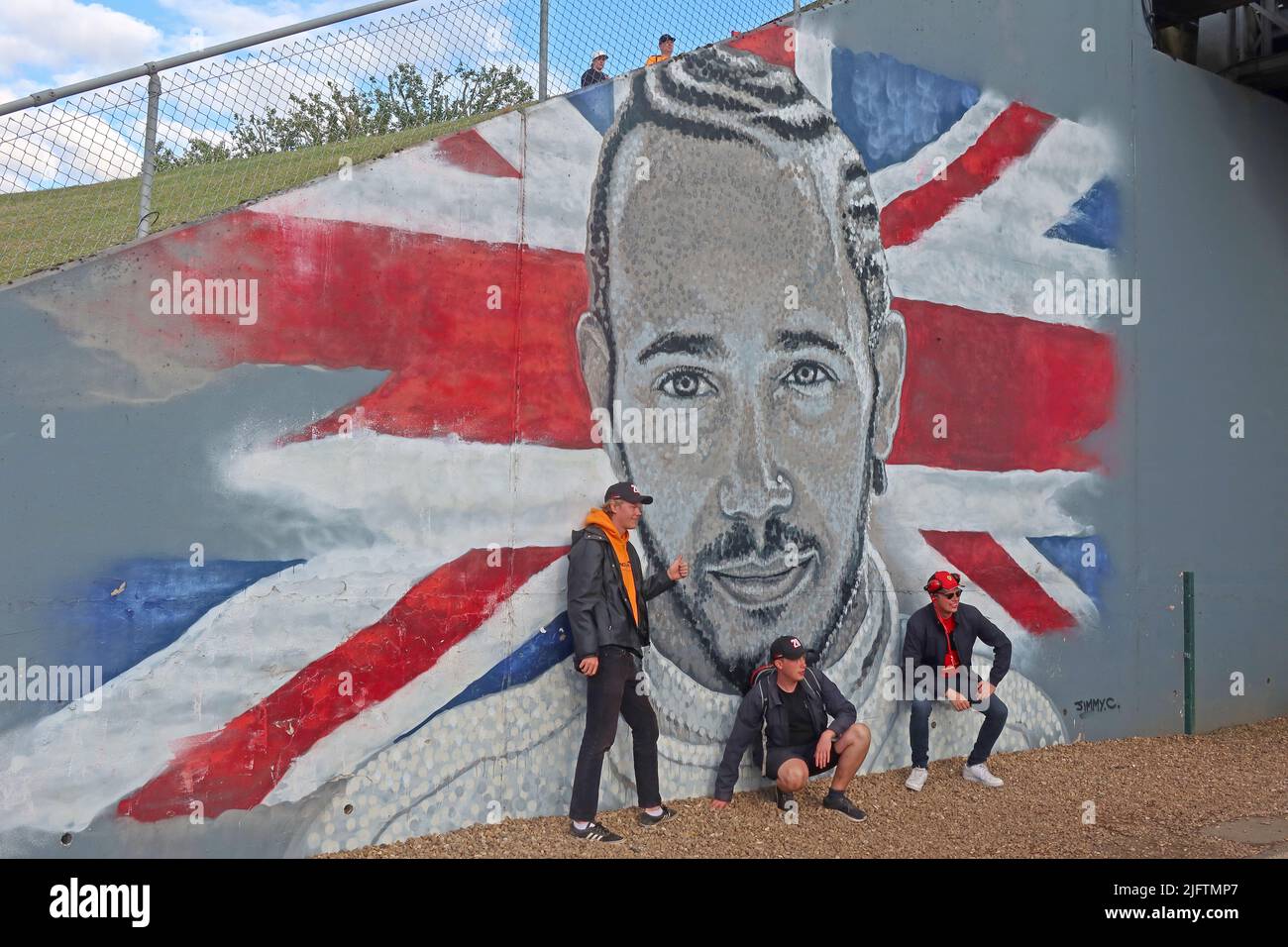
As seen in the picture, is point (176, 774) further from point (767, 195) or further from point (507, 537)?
point (767, 195)

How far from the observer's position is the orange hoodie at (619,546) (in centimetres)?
654

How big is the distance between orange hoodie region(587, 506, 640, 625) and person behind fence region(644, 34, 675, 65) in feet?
10.2

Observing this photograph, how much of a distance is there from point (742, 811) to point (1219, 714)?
5597 mm

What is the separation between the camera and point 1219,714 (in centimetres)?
1033

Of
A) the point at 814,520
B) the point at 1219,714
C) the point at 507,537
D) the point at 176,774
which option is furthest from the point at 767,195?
the point at 1219,714

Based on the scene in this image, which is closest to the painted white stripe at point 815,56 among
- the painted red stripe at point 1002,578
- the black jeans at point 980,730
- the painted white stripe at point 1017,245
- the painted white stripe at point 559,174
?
the painted white stripe at point 1017,245

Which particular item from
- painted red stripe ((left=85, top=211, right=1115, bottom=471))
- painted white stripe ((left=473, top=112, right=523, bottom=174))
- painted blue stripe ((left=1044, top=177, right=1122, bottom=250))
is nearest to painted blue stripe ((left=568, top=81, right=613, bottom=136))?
painted white stripe ((left=473, top=112, right=523, bottom=174))

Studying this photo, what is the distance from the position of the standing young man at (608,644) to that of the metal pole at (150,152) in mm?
2813

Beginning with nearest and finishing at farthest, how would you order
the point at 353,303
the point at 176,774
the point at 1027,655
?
1. the point at 176,774
2. the point at 353,303
3. the point at 1027,655

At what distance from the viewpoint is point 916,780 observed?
789 centimetres

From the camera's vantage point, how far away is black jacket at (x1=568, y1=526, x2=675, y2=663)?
6.35m

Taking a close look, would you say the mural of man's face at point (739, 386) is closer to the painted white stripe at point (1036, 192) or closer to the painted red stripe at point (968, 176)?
the painted red stripe at point (968, 176)

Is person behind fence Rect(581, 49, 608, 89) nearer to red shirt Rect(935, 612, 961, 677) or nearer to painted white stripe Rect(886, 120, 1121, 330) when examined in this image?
painted white stripe Rect(886, 120, 1121, 330)

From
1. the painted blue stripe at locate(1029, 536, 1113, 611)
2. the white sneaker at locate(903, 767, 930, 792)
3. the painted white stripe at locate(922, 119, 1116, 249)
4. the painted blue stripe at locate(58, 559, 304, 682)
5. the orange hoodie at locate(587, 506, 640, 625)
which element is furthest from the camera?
the painted blue stripe at locate(1029, 536, 1113, 611)
